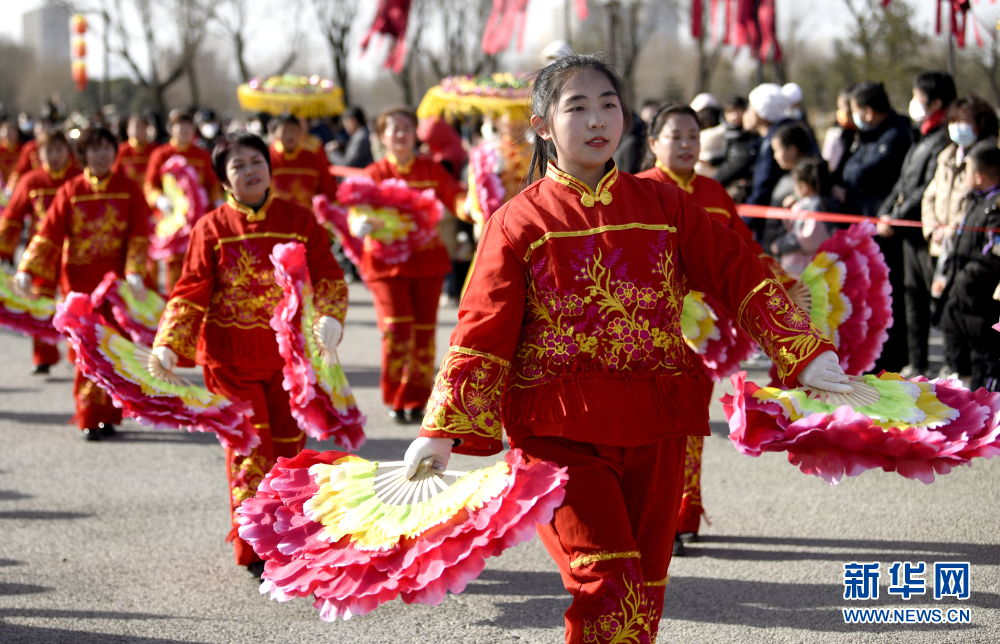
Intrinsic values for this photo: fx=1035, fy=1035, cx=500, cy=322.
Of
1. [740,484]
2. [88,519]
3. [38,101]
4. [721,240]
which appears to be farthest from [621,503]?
[38,101]

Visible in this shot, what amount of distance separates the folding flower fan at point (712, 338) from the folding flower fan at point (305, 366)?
4.54ft

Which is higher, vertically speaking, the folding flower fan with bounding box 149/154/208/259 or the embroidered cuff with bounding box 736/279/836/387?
the folding flower fan with bounding box 149/154/208/259

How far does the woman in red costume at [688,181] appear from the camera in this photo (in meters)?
4.30

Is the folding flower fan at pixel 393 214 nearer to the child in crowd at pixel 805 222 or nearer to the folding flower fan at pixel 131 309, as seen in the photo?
the folding flower fan at pixel 131 309

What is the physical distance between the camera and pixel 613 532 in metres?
2.54

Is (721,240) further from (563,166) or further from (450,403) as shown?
(450,403)

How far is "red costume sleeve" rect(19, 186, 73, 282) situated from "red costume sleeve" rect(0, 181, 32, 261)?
0.84m

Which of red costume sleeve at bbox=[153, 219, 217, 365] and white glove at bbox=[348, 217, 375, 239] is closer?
red costume sleeve at bbox=[153, 219, 217, 365]

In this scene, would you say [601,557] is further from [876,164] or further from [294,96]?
[294,96]

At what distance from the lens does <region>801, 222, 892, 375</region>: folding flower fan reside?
12.6 feet

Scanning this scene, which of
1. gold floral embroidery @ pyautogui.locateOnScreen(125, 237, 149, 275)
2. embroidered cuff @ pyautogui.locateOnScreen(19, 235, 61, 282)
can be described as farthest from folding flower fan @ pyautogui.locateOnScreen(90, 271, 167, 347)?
embroidered cuff @ pyautogui.locateOnScreen(19, 235, 61, 282)

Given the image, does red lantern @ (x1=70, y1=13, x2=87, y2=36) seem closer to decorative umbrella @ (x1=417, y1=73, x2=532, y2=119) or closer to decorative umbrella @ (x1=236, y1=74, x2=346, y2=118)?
decorative umbrella @ (x1=236, y1=74, x2=346, y2=118)

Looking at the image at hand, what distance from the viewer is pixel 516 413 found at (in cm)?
266

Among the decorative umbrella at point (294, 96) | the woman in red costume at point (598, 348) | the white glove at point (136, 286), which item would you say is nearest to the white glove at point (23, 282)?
the white glove at point (136, 286)
